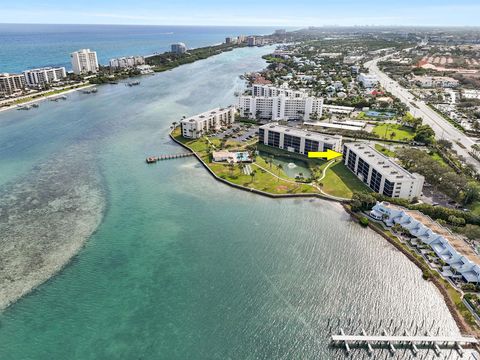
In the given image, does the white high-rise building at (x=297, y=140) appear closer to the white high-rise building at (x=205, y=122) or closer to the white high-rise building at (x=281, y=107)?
the white high-rise building at (x=205, y=122)

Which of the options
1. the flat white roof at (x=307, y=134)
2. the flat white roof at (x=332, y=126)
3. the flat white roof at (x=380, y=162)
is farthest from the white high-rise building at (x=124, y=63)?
the flat white roof at (x=380, y=162)

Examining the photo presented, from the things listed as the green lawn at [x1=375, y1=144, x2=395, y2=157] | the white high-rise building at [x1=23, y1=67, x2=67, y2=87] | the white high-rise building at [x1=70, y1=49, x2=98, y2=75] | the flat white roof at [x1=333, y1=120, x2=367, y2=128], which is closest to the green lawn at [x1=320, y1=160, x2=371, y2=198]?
the green lawn at [x1=375, y1=144, x2=395, y2=157]

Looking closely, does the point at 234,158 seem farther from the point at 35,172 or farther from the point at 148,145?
the point at 35,172

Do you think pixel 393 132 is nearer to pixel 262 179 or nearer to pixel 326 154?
pixel 326 154

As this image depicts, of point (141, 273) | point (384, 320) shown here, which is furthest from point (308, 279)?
point (141, 273)

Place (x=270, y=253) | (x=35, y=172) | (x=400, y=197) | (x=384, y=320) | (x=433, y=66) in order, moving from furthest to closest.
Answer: (x=433, y=66) < (x=35, y=172) < (x=400, y=197) < (x=270, y=253) < (x=384, y=320)

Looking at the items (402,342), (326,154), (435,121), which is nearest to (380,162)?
(326,154)

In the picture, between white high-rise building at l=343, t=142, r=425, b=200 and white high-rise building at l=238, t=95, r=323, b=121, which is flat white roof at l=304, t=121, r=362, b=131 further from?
white high-rise building at l=343, t=142, r=425, b=200
